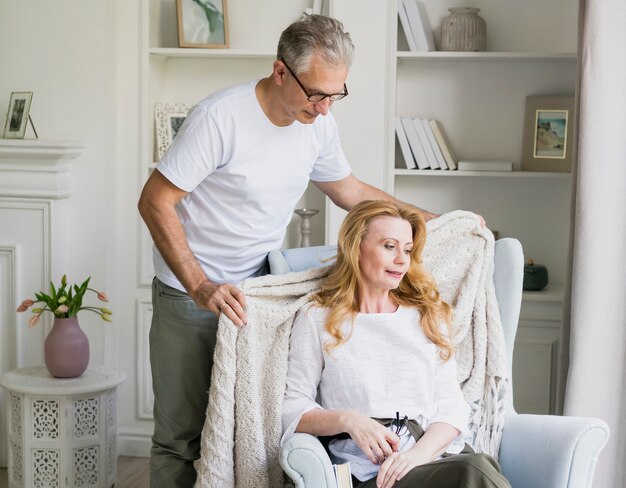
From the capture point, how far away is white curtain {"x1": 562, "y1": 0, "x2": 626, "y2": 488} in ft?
9.40

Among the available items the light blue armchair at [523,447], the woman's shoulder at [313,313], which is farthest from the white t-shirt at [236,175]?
the woman's shoulder at [313,313]

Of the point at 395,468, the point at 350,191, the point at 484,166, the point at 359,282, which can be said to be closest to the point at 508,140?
the point at 484,166

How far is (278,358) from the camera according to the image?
2.30 meters

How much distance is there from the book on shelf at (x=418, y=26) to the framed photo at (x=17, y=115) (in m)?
1.38

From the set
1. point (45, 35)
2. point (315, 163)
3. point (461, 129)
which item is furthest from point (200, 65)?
point (315, 163)

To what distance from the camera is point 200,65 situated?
376 centimetres

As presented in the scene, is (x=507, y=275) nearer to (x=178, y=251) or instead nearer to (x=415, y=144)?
(x=178, y=251)

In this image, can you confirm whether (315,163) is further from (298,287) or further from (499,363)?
(499,363)

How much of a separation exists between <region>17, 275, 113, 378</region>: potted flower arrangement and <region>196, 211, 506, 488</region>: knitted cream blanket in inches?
42.8

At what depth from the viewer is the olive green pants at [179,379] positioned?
2445mm

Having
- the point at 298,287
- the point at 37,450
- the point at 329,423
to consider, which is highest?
the point at 298,287

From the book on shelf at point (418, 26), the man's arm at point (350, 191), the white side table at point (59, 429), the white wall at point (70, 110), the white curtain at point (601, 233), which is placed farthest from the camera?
the white wall at point (70, 110)

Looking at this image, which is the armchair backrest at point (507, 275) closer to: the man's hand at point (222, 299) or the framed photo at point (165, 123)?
the man's hand at point (222, 299)

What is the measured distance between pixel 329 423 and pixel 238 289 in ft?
1.20
